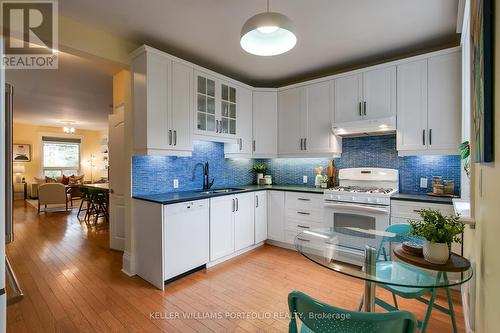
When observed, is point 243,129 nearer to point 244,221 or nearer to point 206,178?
point 206,178

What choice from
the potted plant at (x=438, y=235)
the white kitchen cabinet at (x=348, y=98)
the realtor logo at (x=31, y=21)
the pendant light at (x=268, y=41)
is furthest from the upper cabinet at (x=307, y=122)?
the realtor logo at (x=31, y=21)

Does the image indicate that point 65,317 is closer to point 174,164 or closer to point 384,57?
point 174,164

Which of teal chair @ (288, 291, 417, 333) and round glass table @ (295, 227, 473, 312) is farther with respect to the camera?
round glass table @ (295, 227, 473, 312)

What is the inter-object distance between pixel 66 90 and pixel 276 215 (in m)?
4.46

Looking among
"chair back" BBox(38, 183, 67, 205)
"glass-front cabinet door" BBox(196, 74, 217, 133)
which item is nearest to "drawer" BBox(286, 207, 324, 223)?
"glass-front cabinet door" BBox(196, 74, 217, 133)

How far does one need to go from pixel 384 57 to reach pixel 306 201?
7.15ft

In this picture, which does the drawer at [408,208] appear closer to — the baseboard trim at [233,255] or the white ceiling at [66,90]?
the baseboard trim at [233,255]

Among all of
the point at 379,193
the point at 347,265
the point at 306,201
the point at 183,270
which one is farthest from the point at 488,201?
the point at 183,270

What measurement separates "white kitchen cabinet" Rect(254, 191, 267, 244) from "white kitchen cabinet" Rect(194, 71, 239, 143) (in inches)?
36.9

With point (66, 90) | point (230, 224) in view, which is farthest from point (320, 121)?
point (66, 90)

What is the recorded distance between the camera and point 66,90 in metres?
4.63

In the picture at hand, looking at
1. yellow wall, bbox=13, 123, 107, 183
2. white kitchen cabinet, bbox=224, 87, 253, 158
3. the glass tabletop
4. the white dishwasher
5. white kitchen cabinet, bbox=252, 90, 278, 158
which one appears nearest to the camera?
the glass tabletop

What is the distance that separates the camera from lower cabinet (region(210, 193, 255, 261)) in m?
3.07

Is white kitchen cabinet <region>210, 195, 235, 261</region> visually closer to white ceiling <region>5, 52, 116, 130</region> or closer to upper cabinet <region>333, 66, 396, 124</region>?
upper cabinet <region>333, 66, 396, 124</region>
